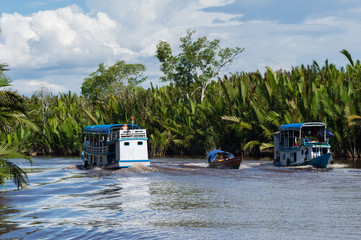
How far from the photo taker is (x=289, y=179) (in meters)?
30.3

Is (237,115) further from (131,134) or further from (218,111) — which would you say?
(131,134)

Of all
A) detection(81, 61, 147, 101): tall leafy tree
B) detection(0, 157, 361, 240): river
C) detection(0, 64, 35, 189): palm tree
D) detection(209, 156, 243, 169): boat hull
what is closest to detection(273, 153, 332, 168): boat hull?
detection(0, 157, 361, 240): river

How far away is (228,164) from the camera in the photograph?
3769 cm

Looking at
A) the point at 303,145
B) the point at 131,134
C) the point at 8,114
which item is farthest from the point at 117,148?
the point at 8,114

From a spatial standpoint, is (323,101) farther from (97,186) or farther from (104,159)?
→ (97,186)

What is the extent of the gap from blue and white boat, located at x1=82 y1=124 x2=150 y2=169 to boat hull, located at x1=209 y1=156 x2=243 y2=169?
5.31m

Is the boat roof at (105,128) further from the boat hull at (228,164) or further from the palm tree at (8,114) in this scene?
the palm tree at (8,114)

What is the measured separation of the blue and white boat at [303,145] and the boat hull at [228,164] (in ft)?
15.2

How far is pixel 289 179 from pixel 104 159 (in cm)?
1445

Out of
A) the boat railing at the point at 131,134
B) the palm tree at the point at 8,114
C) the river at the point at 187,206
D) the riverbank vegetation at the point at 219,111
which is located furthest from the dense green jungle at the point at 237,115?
the palm tree at the point at 8,114

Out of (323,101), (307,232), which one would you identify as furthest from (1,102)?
(323,101)

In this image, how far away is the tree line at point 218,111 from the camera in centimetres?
4434

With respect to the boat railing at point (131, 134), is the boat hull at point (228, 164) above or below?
below

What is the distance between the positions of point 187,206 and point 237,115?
32186 millimetres
